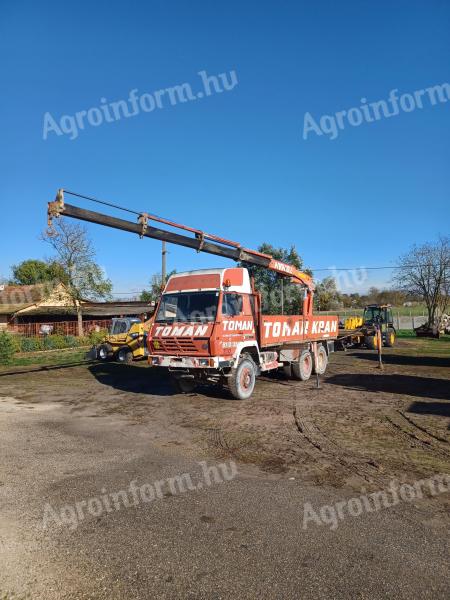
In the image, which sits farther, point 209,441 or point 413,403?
point 413,403

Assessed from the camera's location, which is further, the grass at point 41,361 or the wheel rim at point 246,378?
the grass at point 41,361

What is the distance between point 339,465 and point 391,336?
2135 centimetres

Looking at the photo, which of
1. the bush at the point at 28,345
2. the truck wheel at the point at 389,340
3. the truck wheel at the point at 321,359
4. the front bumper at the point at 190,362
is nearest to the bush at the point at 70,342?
the bush at the point at 28,345

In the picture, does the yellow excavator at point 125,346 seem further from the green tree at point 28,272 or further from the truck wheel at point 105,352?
the green tree at point 28,272

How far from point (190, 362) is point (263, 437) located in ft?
10.1

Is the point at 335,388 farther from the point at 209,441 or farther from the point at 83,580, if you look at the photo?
the point at 83,580

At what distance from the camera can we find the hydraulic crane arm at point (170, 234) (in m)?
8.10

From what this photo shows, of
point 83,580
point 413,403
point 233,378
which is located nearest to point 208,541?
point 83,580

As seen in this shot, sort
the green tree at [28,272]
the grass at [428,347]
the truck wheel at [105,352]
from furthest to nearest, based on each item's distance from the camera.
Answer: the green tree at [28,272]
the grass at [428,347]
the truck wheel at [105,352]

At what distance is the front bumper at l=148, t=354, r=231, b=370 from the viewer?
31.3 ft

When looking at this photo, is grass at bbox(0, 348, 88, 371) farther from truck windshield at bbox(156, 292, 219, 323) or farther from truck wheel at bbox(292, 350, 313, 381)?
truck wheel at bbox(292, 350, 313, 381)

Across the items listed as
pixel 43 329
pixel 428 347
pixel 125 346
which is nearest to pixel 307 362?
pixel 125 346

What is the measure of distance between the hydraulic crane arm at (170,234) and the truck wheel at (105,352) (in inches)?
412

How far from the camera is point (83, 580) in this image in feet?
11.0
